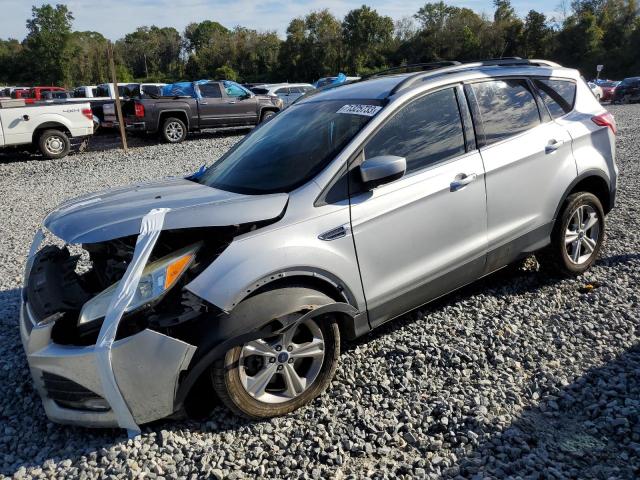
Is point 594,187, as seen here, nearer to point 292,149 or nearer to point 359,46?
point 292,149

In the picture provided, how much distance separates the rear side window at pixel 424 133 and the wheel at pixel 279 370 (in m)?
1.18

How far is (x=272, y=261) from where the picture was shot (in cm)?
278

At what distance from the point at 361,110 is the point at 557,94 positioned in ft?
6.51

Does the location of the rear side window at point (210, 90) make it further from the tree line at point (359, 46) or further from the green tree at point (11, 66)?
the green tree at point (11, 66)

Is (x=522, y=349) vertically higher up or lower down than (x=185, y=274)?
lower down

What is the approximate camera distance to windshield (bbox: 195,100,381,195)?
3240mm

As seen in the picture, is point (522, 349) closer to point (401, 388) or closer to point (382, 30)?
point (401, 388)

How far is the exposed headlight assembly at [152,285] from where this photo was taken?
266cm

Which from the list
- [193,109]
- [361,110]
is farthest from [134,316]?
[193,109]

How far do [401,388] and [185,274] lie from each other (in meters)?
1.47

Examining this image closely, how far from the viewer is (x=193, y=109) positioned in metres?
15.9

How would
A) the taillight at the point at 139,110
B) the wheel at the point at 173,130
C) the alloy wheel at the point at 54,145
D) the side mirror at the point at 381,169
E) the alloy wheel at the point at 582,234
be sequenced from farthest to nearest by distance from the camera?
the wheel at the point at 173,130
the taillight at the point at 139,110
the alloy wheel at the point at 54,145
the alloy wheel at the point at 582,234
the side mirror at the point at 381,169

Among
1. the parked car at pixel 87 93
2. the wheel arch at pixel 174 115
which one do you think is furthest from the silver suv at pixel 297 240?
the parked car at pixel 87 93

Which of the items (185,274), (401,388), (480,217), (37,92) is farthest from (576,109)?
(37,92)
